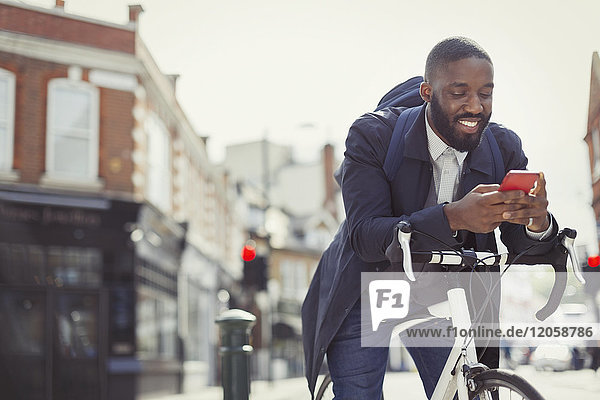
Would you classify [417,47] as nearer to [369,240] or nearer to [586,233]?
[586,233]

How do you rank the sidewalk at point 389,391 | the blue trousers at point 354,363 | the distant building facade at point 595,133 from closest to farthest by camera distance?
the blue trousers at point 354,363 < the sidewalk at point 389,391 < the distant building facade at point 595,133

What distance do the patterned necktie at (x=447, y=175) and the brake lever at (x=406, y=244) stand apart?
404 millimetres

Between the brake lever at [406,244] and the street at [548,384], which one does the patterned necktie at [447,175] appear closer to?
the brake lever at [406,244]

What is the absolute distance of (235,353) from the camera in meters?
4.89

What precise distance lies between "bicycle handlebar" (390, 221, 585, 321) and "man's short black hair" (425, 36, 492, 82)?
52 cm

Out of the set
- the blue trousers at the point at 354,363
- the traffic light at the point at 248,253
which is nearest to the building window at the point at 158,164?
the traffic light at the point at 248,253

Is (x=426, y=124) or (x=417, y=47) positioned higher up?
(x=417, y=47)

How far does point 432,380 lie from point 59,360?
454 inches

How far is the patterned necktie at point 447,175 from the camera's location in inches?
91.1

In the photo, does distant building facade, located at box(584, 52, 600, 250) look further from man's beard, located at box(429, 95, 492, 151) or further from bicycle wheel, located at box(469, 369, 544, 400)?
bicycle wheel, located at box(469, 369, 544, 400)

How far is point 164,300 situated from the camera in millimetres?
16406

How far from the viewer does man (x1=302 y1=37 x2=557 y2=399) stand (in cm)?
197

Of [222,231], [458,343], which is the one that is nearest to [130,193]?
[222,231]

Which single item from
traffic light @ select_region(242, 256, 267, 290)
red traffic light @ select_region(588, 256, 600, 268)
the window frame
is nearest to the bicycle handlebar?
A: red traffic light @ select_region(588, 256, 600, 268)
